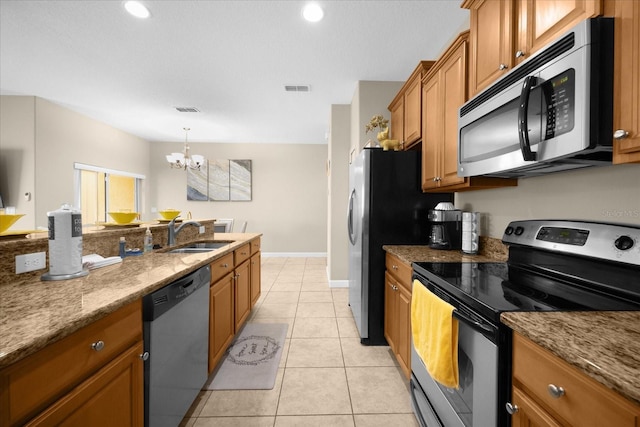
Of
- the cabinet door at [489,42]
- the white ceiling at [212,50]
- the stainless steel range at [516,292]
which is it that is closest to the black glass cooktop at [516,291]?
the stainless steel range at [516,292]

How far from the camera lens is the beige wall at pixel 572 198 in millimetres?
1075

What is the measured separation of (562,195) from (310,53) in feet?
8.35

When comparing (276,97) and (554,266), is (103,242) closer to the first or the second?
(554,266)

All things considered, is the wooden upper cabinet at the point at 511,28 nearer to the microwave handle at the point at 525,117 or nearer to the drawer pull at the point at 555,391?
the microwave handle at the point at 525,117

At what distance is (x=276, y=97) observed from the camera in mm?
3975

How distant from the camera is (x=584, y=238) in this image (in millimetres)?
1075

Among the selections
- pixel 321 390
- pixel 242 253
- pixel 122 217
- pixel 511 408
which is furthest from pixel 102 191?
pixel 511 408

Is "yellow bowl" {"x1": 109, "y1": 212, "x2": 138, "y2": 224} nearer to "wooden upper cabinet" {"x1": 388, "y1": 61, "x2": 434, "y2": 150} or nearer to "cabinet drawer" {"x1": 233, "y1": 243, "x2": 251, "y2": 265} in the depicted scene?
"cabinet drawer" {"x1": 233, "y1": 243, "x2": 251, "y2": 265}

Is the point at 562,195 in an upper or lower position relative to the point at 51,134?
lower

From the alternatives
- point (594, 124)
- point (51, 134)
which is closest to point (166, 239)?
point (594, 124)

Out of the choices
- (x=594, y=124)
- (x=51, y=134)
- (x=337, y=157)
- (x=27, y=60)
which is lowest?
(x=594, y=124)

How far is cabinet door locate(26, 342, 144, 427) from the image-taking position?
0.73 metres

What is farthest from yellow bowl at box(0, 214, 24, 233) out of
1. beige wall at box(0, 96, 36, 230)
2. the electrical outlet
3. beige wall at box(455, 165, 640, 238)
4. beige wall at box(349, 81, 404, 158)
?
beige wall at box(0, 96, 36, 230)

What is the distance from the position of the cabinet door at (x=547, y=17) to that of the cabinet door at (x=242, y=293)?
239cm
